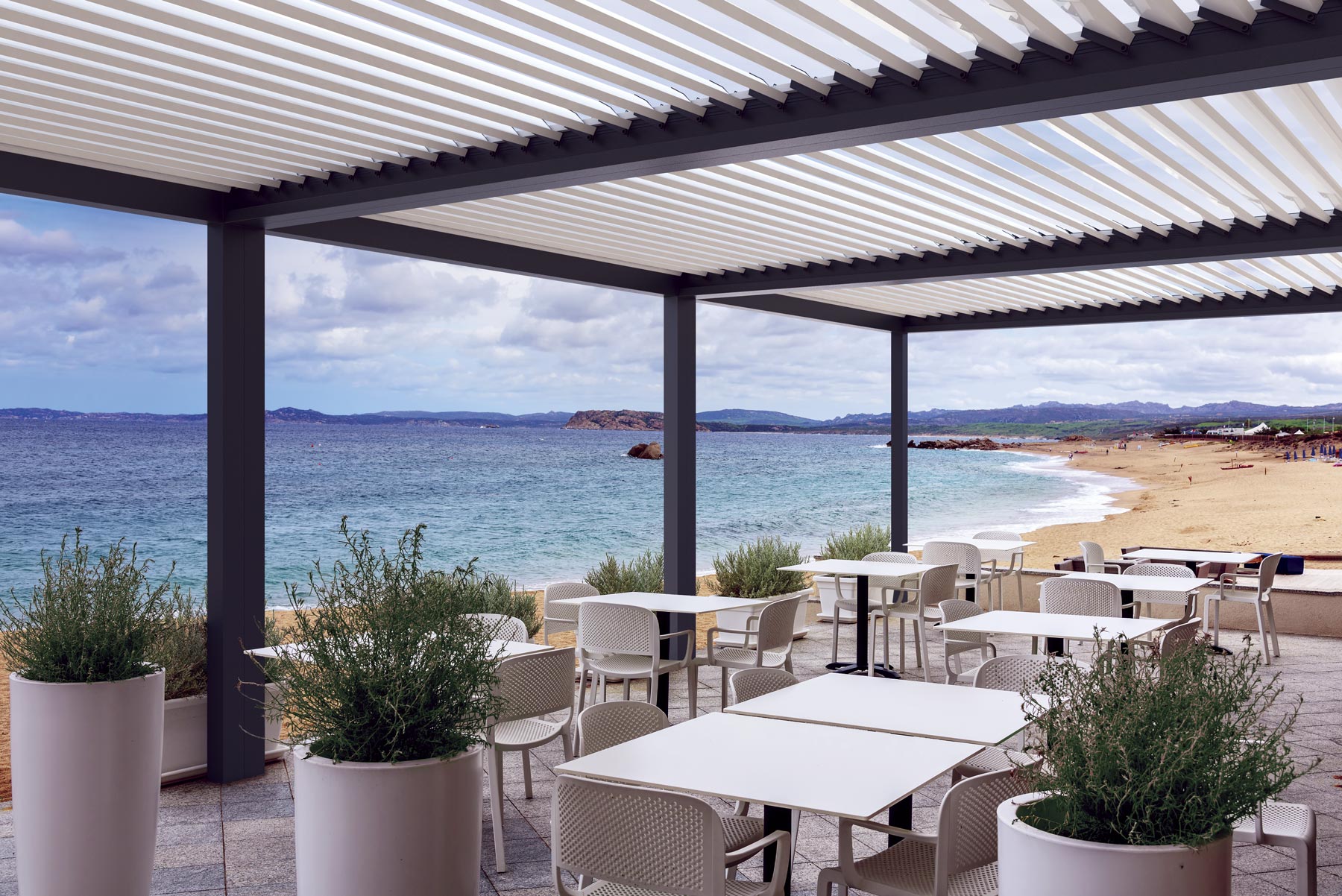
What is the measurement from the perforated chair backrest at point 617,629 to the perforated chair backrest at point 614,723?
84.3 inches

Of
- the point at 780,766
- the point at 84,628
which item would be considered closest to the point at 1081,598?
the point at 780,766

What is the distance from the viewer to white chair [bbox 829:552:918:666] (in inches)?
314

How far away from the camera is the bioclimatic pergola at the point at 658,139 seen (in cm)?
323

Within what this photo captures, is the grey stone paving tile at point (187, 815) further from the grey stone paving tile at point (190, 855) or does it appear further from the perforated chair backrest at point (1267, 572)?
the perforated chair backrest at point (1267, 572)

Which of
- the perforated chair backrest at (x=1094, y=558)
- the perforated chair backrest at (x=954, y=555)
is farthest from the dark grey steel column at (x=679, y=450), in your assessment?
the perforated chair backrest at (x=1094, y=558)

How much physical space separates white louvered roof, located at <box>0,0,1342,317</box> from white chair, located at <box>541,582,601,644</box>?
2250 millimetres

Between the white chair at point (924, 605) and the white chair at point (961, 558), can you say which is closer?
the white chair at point (924, 605)

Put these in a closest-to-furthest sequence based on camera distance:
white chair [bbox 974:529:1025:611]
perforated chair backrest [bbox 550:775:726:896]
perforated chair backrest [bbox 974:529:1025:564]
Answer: perforated chair backrest [bbox 550:775:726:896] < white chair [bbox 974:529:1025:611] < perforated chair backrest [bbox 974:529:1025:564]

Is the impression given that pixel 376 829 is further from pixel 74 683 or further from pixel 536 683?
pixel 536 683

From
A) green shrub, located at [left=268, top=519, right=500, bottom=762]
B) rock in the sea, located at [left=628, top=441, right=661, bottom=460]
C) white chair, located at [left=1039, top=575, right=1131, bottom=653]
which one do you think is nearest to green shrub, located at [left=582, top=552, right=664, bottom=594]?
white chair, located at [left=1039, top=575, right=1131, bottom=653]

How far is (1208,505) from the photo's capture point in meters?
29.1

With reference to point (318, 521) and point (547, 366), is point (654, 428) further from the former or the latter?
point (318, 521)

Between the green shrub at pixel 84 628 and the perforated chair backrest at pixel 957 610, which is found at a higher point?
the green shrub at pixel 84 628

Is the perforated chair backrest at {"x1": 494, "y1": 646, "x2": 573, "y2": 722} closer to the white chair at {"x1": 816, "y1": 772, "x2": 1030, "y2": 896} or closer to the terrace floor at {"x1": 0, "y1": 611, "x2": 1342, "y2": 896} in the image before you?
the terrace floor at {"x1": 0, "y1": 611, "x2": 1342, "y2": 896}
